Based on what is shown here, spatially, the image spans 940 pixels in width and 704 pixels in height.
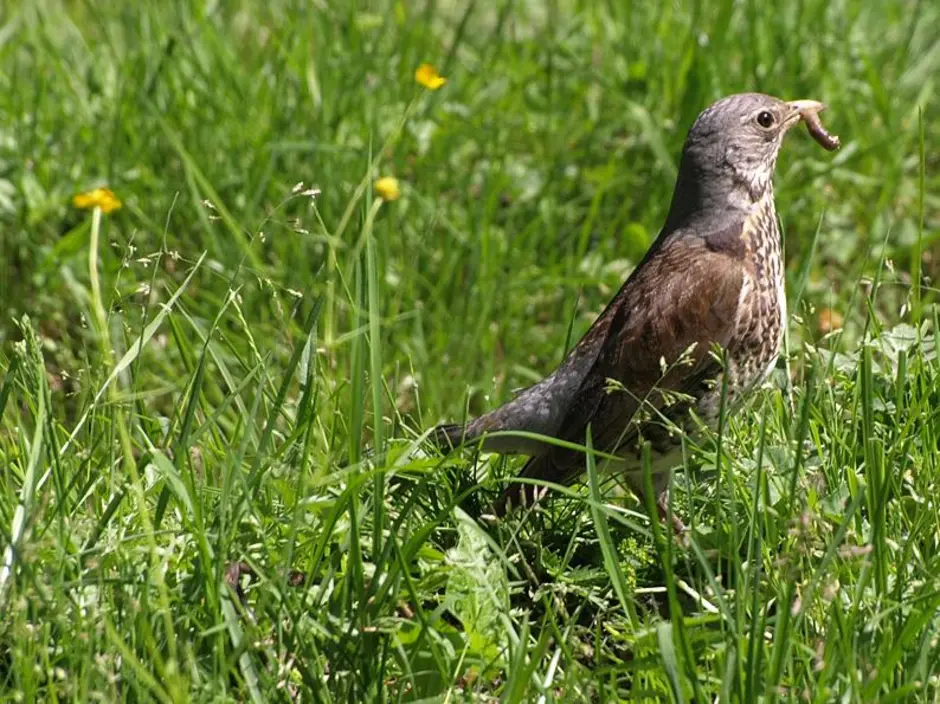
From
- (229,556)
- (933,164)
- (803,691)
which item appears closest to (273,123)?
(933,164)

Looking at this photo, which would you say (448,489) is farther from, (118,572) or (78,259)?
(78,259)

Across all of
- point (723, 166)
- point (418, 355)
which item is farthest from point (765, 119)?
point (418, 355)

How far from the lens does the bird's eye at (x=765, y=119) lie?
15.0 ft

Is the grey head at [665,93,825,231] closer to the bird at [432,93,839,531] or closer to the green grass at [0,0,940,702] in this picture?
the bird at [432,93,839,531]

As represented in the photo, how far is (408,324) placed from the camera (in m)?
5.71

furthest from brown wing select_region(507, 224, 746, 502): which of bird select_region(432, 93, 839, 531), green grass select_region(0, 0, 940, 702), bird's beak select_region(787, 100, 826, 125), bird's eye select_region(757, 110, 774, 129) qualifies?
bird's beak select_region(787, 100, 826, 125)

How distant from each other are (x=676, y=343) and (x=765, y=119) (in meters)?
0.82

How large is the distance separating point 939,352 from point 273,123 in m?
2.95

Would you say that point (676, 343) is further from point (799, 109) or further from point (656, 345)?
point (799, 109)

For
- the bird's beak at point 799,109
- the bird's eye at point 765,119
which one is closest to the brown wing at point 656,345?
the bird's eye at point 765,119

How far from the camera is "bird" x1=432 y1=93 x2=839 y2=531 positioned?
4.08 metres

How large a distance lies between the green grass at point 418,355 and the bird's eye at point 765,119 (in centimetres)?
45

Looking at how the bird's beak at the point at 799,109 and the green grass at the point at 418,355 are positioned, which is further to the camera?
Result: the bird's beak at the point at 799,109

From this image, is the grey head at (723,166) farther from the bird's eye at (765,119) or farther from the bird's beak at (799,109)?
the bird's beak at (799,109)
